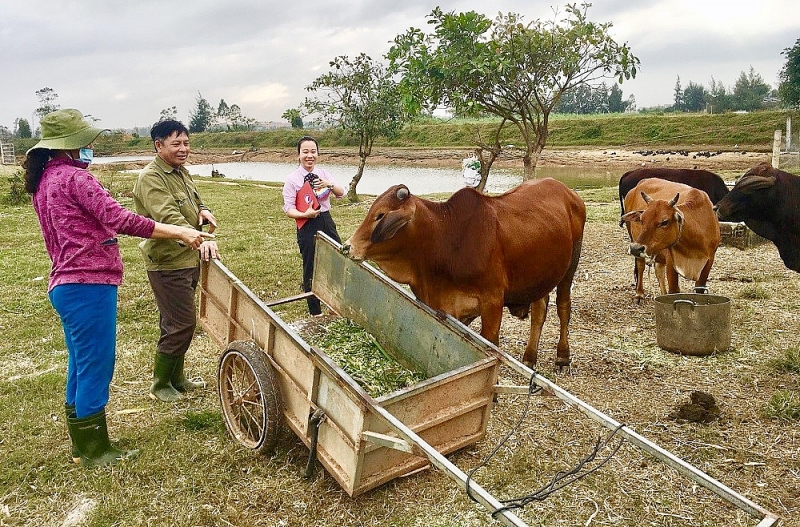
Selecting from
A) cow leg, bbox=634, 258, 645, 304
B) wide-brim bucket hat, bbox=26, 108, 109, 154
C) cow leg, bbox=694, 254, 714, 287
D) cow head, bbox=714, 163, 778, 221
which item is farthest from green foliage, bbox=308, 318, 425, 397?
cow leg, bbox=634, 258, 645, 304

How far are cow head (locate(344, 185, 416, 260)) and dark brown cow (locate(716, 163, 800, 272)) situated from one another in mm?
3630

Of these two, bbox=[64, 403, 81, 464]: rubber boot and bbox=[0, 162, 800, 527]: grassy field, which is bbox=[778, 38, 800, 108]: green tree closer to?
bbox=[0, 162, 800, 527]: grassy field

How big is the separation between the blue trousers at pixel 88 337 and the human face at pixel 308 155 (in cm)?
255

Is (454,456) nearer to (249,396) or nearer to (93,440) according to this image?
(249,396)

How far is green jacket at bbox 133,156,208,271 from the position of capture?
4074 millimetres

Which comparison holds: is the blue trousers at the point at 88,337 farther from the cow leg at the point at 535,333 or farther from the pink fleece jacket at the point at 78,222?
the cow leg at the point at 535,333

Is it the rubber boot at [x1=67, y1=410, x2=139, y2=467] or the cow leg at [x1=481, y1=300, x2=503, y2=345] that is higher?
the cow leg at [x1=481, y1=300, x2=503, y2=345]

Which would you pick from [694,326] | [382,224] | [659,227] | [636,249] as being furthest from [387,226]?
[659,227]

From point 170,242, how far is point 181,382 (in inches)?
49.2

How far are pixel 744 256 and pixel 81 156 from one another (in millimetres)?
9040

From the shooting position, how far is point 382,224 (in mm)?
3752

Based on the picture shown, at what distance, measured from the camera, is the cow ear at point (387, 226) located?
12.3ft

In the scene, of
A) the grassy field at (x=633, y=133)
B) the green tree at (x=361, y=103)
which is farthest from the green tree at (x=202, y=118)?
the green tree at (x=361, y=103)

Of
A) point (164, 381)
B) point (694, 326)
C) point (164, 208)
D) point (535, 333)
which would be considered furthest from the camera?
point (694, 326)
